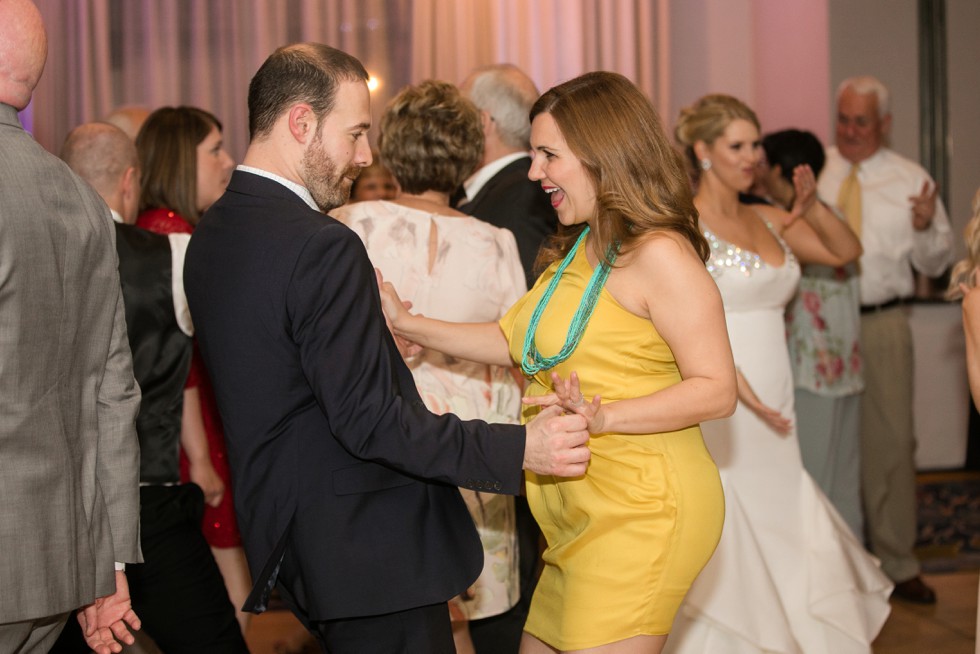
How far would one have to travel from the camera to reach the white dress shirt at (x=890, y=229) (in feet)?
15.5

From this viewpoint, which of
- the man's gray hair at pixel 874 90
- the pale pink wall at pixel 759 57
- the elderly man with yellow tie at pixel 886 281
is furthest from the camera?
the pale pink wall at pixel 759 57

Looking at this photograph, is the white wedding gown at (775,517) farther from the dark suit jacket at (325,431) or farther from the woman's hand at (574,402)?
the dark suit jacket at (325,431)

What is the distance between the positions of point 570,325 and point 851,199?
3.10 m

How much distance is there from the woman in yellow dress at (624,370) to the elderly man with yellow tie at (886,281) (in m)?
2.67

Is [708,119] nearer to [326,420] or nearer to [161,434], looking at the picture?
[161,434]

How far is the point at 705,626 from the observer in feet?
10.4

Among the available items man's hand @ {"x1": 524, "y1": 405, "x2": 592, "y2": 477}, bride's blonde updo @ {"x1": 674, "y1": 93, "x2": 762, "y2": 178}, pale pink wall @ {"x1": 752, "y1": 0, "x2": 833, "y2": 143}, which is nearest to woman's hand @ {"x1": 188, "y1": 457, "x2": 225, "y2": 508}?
man's hand @ {"x1": 524, "y1": 405, "x2": 592, "y2": 477}

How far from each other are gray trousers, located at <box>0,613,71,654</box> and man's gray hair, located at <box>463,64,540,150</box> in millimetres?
2149

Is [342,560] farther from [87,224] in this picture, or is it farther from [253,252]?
[87,224]

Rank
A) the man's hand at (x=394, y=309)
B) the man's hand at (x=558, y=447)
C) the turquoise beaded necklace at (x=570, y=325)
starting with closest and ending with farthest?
1. the man's hand at (x=558, y=447)
2. the turquoise beaded necklace at (x=570, y=325)
3. the man's hand at (x=394, y=309)

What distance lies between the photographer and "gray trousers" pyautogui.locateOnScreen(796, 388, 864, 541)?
4324mm

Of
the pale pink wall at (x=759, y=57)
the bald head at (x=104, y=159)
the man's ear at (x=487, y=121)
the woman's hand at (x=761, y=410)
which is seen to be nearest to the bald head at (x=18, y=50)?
the bald head at (x=104, y=159)

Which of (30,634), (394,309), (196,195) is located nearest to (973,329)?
(394,309)

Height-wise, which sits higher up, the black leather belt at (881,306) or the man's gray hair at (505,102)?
the man's gray hair at (505,102)
